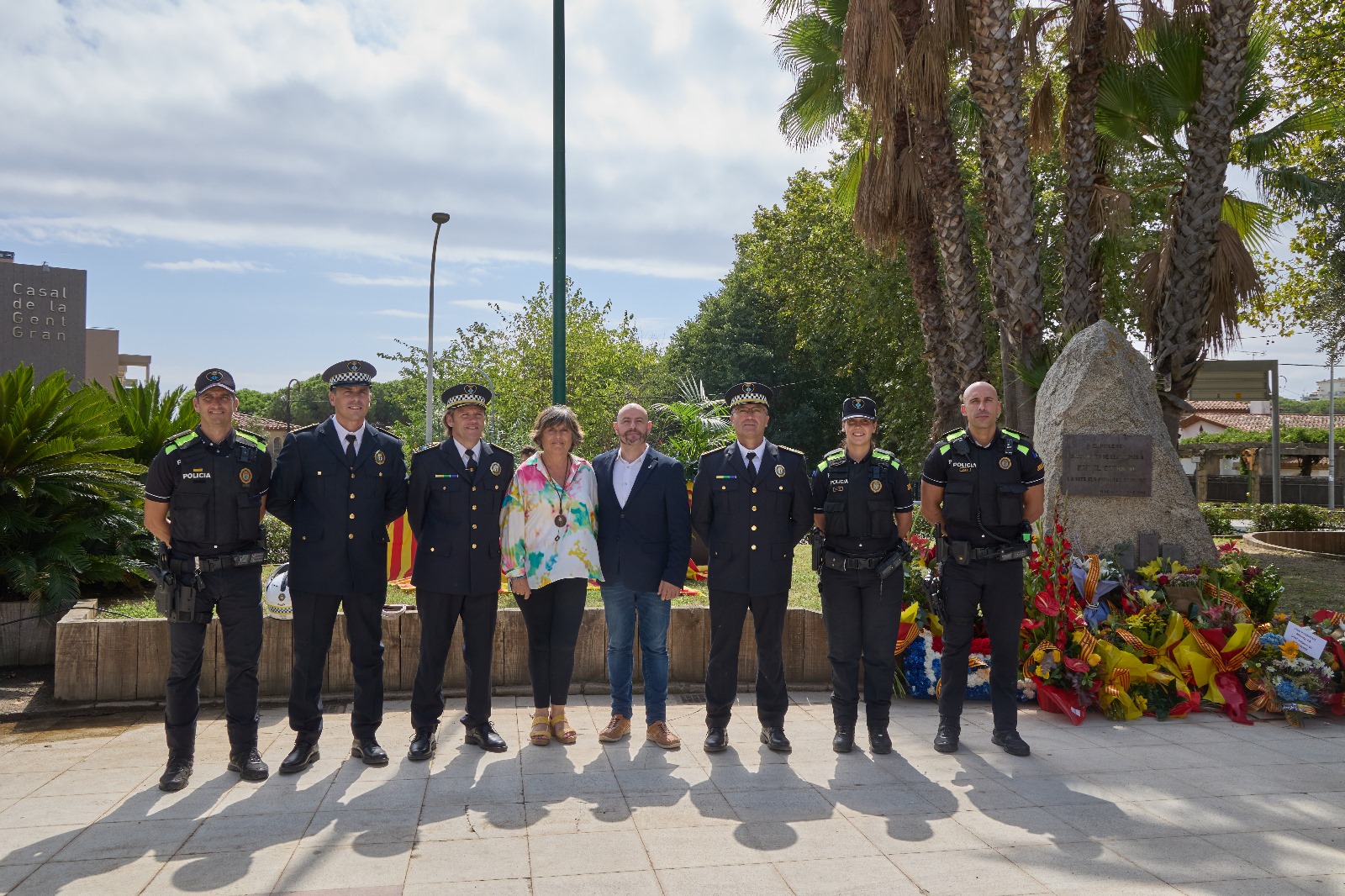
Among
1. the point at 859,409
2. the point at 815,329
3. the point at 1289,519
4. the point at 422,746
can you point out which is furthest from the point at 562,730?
the point at 815,329

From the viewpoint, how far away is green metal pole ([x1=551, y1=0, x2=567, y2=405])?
956 cm

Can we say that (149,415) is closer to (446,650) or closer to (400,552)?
(400,552)

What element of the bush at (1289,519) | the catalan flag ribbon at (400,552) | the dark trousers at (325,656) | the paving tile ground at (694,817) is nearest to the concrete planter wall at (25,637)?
the paving tile ground at (694,817)

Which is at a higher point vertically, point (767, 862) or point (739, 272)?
point (739, 272)

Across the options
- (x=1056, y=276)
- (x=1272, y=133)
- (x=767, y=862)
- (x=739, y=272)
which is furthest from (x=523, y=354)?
(x=767, y=862)

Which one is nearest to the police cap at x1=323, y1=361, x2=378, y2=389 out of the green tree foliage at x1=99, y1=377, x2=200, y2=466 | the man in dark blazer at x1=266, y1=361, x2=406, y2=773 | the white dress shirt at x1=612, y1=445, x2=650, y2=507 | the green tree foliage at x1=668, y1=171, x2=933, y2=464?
the man in dark blazer at x1=266, y1=361, x2=406, y2=773

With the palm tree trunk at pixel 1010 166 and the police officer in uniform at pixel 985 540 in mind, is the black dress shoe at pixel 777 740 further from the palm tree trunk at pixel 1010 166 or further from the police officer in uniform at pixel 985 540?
the palm tree trunk at pixel 1010 166

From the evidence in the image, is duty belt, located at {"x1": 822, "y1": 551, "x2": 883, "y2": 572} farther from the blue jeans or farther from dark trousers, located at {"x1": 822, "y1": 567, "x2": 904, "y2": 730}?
the blue jeans

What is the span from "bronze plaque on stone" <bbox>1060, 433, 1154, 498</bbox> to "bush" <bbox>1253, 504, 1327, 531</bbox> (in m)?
12.7

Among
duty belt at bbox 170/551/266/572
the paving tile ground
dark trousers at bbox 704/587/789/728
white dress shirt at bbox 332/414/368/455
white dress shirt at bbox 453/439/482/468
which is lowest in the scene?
the paving tile ground

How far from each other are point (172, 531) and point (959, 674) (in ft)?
14.0

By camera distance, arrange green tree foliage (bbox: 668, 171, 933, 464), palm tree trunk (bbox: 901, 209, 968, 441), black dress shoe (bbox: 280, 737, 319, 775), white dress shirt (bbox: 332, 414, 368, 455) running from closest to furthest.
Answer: black dress shoe (bbox: 280, 737, 319, 775) → white dress shirt (bbox: 332, 414, 368, 455) → palm tree trunk (bbox: 901, 209, 968, 441) → green tree foliage (bbox: 668, 171, 933, 464)

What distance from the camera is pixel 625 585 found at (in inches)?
216

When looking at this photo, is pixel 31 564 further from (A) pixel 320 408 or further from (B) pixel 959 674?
(A) pixel 320 408
